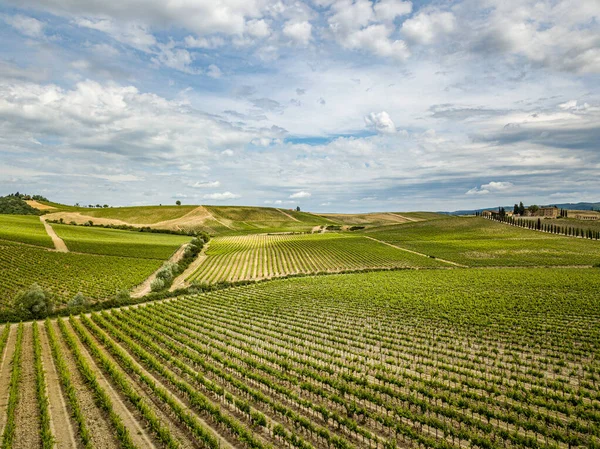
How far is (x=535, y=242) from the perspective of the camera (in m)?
111

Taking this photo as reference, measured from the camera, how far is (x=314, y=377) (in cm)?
2469

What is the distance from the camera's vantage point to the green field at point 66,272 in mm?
59938

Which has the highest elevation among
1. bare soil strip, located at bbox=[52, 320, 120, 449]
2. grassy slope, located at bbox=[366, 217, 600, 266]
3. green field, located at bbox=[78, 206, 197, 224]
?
green field, located at bbox=[78, 206, 197, 224]

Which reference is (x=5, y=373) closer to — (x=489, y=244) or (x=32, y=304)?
(x=32, y=304)

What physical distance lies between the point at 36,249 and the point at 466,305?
297 ft

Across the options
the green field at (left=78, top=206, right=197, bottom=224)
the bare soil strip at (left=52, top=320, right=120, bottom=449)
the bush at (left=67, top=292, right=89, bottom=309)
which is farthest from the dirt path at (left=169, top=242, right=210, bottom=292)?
the green field at (left=78, top=206, right=197, bottom=224)

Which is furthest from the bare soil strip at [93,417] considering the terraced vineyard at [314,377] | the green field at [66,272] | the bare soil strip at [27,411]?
the green field at [66,272]

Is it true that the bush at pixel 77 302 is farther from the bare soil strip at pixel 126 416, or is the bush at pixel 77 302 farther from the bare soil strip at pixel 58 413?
the bare soil strip at pixel 126 416

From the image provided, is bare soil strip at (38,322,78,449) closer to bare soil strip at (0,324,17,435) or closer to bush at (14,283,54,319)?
bare soil strip at (0,324,17,435)

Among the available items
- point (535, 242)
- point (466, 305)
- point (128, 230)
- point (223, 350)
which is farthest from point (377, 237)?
point (223, 350)

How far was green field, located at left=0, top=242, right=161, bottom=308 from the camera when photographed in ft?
197

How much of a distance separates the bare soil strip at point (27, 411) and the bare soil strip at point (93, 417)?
7.59 feet

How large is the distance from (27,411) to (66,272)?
57.1 metres

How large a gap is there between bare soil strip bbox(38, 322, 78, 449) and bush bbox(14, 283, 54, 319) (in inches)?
853
